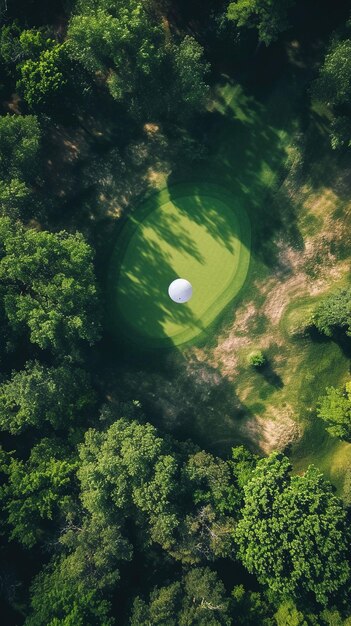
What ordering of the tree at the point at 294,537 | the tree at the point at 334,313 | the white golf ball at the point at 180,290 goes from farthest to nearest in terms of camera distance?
1. the white golf ball at the point at 180,290
2. the tree at the point at 334,313
3. the tree at the point at 294,537

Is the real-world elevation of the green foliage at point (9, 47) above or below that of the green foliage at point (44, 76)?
above

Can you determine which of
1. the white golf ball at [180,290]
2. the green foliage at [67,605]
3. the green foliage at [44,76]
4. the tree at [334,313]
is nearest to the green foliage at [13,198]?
the green foliage at [44,76]

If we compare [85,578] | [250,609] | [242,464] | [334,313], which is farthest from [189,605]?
[334,313]

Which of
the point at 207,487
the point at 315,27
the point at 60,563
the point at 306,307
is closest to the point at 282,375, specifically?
the point at 306,307

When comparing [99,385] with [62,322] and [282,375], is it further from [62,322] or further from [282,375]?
[282,375]

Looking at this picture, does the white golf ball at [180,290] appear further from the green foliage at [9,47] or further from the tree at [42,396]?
the green foliage at [9,47]

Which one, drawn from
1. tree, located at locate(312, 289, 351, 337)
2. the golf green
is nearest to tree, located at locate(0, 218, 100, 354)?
the golf green
